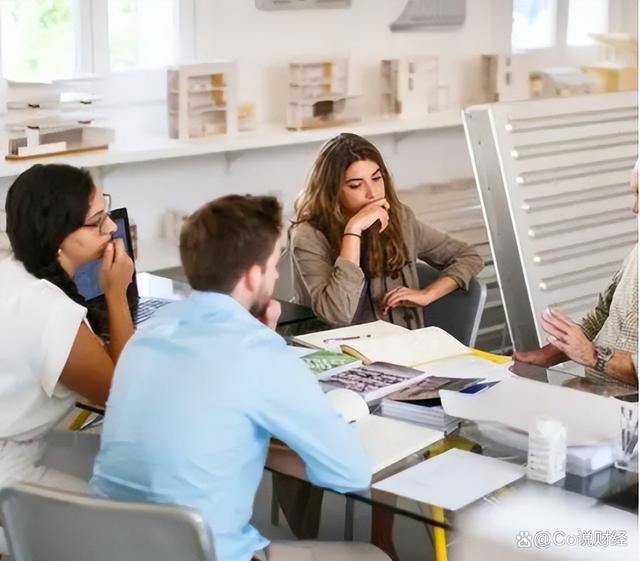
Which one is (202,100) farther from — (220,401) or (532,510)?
(532,510)

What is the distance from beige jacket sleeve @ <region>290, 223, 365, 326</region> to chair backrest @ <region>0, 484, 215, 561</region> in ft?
4.30

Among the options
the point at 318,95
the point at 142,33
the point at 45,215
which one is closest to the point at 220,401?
the point at 45,215

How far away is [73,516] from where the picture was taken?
179 centimetres

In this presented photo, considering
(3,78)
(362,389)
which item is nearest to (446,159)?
(3,78)

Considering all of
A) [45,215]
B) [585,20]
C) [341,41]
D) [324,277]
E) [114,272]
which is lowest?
[324,277]

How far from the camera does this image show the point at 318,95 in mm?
4305

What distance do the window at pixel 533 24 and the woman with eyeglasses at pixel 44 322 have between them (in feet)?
10.5

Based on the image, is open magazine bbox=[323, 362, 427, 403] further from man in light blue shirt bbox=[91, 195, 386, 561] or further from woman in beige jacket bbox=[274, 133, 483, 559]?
woman in beige jacket bbox=[274, 133, 483, 559]

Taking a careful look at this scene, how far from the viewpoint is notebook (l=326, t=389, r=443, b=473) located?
2.03m

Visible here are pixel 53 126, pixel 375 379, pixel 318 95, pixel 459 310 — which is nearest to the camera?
pixel 375 379

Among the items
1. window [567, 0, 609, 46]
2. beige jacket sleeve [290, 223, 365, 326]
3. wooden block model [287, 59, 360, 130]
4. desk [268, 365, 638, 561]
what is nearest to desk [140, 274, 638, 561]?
desk [268, 365, 638, 561]

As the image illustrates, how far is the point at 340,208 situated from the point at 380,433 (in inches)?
47.8

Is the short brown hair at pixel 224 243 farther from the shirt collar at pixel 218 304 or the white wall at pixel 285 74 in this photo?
the white wall at pixel 285 74

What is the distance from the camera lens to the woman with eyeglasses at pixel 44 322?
231 centimetres
